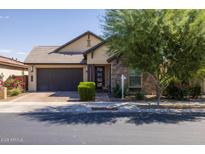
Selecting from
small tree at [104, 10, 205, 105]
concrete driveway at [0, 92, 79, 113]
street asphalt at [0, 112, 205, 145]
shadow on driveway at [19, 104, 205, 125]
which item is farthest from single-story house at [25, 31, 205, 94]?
street asphalt at [0, 112, 205, 145]

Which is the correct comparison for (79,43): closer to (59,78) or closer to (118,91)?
(59,78)

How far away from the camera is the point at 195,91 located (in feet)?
61.9

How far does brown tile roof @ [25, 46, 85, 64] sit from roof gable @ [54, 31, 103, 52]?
0.82m

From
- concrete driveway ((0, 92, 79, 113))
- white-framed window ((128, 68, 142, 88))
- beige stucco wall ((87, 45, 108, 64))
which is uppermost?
beige stucco wall ((87, 45, 108, 64))

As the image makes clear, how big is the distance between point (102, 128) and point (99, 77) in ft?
50.8

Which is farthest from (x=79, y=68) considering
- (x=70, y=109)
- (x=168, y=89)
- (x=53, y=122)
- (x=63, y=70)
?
(x=53, y=122)

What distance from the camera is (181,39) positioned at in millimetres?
13406

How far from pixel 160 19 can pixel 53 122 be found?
7204mm

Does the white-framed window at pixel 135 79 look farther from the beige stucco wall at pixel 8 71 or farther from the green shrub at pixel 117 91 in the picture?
the beige stucco wall at pixel 8 71

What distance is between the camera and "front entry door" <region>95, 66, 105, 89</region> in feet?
80.4

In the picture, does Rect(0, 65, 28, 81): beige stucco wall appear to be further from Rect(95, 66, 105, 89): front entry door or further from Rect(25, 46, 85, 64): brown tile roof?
Rect(95, 66, 105, 89): front entry door

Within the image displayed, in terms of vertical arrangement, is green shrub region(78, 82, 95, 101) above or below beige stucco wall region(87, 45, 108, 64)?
below
